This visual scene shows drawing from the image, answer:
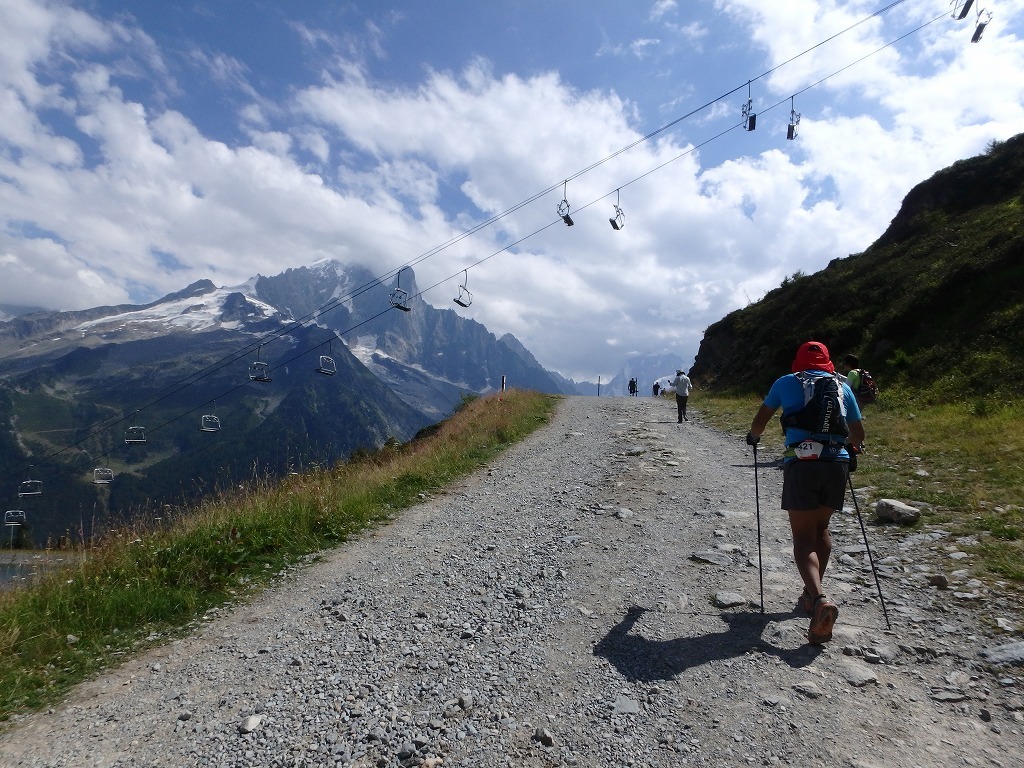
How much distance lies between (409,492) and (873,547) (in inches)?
Result: 316

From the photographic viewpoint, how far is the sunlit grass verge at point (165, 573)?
4.92m

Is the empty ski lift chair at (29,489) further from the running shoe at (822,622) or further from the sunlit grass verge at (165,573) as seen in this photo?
the running shoe at (822,622)

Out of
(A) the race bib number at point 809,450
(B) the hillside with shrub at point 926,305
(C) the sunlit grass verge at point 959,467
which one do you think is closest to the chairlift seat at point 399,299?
(C) the sunlit grass verge at point 959,467

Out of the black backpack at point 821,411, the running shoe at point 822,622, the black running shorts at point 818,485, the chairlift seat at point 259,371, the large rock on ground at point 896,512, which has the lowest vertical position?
the running shoe at point 822,622

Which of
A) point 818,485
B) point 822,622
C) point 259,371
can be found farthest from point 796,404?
point 259,371

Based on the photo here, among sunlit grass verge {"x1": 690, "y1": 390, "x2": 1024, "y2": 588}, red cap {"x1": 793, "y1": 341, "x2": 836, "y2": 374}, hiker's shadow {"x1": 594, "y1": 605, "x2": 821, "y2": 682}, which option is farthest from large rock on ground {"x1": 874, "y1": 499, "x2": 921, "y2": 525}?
hiker's shadow {"x1": 594, "y1": 605, "x2": 821, "y2": 682}

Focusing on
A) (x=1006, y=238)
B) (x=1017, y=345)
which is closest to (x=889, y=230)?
(x=1006, y=238)

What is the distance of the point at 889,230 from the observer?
3869 cm

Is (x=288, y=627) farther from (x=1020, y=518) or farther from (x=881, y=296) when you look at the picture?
(x=881, y=296)

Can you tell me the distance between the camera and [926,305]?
2305 cm

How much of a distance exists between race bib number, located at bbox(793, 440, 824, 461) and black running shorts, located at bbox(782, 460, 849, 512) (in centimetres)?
6

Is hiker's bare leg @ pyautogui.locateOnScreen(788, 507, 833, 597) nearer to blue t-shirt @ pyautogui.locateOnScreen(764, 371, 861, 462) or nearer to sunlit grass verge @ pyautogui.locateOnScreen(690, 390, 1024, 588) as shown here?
blue t-shirt @ pyautogui.locateOnScreen(764, 371, 861, 462)

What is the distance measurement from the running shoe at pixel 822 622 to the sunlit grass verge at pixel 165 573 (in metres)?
5.96

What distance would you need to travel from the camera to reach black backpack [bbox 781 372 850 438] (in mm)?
5211
